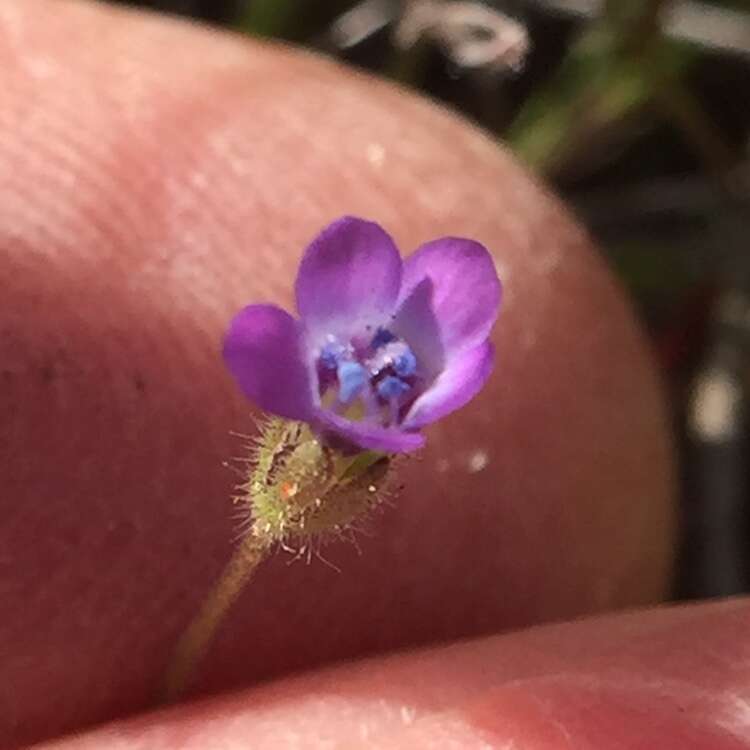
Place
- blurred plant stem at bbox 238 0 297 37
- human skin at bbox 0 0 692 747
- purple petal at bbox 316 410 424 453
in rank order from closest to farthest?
purple petal at bbox 316 410 424 453, human skin at bbox 0 0 692 747, blurred plant stem at bbox 238 0 297 37

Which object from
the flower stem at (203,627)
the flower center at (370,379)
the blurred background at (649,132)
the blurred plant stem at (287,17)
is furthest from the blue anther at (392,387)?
the blurred plant stem at (287,17)

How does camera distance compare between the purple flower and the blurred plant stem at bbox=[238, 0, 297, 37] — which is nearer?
the purple flower

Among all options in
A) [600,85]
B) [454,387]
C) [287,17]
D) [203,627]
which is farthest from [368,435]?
[287,17]

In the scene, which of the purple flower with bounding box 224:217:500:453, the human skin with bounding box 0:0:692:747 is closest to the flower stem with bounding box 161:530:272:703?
the human skin with bounding box 0:0:692:747

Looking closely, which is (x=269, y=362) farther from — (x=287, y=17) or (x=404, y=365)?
(x=287, y=17)

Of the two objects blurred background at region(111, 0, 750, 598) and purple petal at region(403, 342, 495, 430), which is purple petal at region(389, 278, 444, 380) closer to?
purple petal at region(403, 342, 495, 430)

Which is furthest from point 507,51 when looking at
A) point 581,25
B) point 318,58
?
point 581,25
